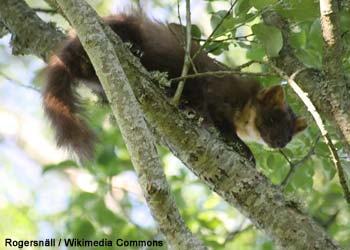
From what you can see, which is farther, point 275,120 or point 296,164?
point 275,120

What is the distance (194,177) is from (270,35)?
2754 millimetres

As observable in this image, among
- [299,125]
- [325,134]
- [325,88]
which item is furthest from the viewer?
[299,125]

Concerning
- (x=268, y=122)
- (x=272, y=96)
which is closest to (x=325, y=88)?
(x=272, y=96)

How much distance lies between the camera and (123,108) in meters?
2.42

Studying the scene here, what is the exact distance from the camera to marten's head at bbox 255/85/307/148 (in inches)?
210

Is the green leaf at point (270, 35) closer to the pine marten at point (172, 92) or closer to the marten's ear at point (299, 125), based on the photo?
the pine marten at point (172, 92)

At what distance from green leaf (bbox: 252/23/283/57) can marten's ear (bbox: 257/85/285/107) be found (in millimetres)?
1707

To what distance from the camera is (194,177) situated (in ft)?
19.4

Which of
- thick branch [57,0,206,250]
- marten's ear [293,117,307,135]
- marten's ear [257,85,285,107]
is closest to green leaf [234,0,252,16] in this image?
thick branch [57,0,206,250]

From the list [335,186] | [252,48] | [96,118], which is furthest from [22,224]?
[252,48]

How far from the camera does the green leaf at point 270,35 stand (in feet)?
10.8

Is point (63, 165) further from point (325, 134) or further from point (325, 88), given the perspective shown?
point (325, 134)

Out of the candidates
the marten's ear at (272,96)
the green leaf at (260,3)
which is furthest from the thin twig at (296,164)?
the green leaf at (260,3)

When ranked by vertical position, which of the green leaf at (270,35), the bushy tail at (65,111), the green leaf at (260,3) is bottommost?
the green leaf at (260,3)
